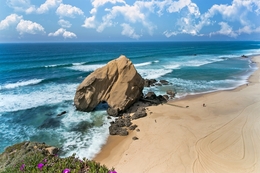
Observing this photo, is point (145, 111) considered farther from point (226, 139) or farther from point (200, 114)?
point (226, 139)

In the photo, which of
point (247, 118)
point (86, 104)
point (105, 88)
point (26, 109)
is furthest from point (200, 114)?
point (26, 109)

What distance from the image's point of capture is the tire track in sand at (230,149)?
445 inches

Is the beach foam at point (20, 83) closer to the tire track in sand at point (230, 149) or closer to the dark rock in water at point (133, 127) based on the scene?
the dark rock in water at point (133, 127)

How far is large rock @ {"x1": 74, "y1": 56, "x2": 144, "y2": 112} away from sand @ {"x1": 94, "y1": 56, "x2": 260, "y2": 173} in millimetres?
2862

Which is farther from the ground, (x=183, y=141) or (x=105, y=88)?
(x=105, y=88)

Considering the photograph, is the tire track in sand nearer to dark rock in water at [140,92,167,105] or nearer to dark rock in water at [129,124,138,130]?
dark rock in water at [129,124,138,130]

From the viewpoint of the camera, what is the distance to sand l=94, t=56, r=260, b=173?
11.5m

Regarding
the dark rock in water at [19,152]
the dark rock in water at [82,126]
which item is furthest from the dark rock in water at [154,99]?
the dark rock in water at [19,152]

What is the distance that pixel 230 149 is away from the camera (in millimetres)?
12992

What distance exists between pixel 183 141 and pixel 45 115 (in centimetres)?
1336

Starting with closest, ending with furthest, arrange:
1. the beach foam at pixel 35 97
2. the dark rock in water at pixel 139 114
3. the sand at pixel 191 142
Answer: the sand at pixel 191 142 → the dark rock in water at pixel 139 114 → the beach foam at pixel 35 97

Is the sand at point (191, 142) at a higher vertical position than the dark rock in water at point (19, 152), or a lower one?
lower

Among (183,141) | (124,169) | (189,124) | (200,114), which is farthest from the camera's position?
(200,114)

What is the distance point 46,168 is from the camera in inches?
281
